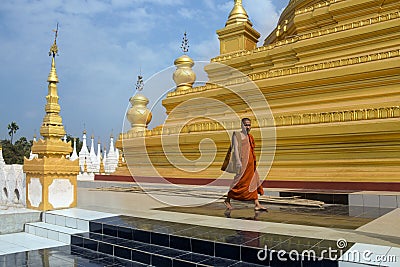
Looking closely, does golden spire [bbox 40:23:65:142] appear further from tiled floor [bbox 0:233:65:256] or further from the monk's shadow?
the monk's shadow

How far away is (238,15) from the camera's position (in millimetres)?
14555

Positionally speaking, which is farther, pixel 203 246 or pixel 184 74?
pixel 184 74

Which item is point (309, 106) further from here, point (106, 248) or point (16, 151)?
point (16, 151)

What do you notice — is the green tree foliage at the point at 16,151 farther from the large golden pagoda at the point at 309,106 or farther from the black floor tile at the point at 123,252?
the black floor tile at the point at 123,252

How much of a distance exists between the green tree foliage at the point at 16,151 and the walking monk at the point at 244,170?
100 ft

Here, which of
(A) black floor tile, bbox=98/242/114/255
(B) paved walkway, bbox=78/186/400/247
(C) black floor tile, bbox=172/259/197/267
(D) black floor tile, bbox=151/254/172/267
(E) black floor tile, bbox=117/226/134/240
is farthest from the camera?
(E) black floor tile, bbox=117/226/134/240

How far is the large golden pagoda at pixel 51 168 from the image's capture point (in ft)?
21.3

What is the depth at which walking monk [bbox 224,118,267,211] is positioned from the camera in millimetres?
5711

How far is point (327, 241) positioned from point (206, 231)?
1.40 m

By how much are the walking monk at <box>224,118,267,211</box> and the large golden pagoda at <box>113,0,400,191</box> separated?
2.80 meters

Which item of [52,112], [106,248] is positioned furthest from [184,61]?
[106,248]

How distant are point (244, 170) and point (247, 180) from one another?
166 millimetres

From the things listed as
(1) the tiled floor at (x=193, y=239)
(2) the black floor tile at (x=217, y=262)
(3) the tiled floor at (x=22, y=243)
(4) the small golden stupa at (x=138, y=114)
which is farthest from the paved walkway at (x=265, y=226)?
(4) the small golden stupa at (x=138, y=114)

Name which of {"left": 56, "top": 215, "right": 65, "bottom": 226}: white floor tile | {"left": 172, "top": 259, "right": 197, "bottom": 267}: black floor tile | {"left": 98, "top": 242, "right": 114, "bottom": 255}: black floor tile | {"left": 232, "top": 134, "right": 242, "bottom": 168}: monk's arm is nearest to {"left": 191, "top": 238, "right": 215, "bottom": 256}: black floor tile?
{"left": 172, "top": 259, "right": 197, "bottom": 267}: black floor tile
